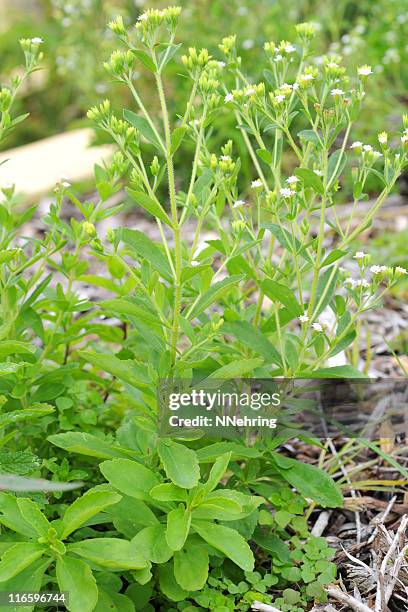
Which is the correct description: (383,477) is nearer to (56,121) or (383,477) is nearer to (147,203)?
(147,203)

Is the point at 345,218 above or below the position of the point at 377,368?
above

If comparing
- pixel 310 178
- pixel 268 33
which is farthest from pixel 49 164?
pixel 310 178

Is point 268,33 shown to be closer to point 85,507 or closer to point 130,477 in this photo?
point 130,477

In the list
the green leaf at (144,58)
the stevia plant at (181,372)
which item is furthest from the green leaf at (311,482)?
the green leaf at (144,58)

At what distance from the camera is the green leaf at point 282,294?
1700 mm

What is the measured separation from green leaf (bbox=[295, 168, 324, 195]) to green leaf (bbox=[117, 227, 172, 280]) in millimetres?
325

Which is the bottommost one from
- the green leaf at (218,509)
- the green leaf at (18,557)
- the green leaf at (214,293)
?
the green leaf at (18,557)

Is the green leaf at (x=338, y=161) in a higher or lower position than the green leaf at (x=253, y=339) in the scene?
higher

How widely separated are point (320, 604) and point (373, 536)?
270 millimetres

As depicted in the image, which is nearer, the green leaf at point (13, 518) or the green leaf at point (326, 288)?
the green leaf at point (13, 518)

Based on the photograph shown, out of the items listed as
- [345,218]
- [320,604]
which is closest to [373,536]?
[320,604]

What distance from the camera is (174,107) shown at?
445 cm

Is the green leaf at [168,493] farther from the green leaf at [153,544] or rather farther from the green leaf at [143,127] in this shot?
the green leaf at [143,127]

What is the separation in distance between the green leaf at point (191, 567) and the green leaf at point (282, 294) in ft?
1.73
